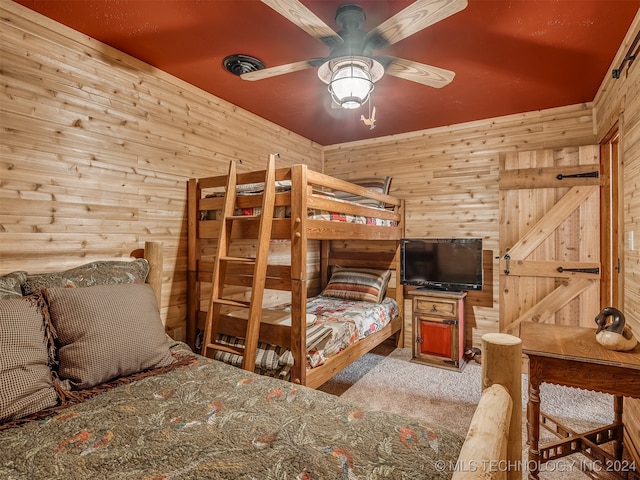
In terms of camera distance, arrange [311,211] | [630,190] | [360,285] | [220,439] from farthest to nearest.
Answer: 1. [360,285]
2. [311,211]
3. [630,190]
4. [220,439]

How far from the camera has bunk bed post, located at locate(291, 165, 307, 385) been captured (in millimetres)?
2119

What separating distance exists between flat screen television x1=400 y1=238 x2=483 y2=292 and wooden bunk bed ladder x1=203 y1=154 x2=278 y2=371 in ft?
7.07

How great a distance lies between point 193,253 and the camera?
2725mm

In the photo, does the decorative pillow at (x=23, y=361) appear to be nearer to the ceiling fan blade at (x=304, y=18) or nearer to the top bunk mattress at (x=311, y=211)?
the top bunk mattress at (x=311, y=211)

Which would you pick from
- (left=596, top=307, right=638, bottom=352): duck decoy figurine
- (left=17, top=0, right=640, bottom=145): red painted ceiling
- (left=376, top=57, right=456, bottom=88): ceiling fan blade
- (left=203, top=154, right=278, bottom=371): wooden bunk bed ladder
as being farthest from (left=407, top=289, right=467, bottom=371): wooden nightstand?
(left=376, top=57, right=456, bottom=88): ceiling fan blade

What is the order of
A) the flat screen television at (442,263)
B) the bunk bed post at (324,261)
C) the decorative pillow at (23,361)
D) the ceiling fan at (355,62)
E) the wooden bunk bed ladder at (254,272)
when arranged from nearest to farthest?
the decorative pillow at (23,361) → the ceiling fan at (355,62) → the wooden bunk bed ladder at (254,272) → the flat screen television at (442,263) → the bunk bed post at (324,261)

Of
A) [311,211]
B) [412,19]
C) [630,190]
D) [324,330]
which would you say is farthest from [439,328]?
[412,19]

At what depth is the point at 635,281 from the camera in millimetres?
1936

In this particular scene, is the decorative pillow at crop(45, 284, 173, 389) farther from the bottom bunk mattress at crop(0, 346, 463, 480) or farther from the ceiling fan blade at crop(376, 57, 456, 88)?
the ceiling fan blade at crop(376, 57, 456, 88)

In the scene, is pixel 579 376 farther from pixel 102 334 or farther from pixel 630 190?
pixel 102 334

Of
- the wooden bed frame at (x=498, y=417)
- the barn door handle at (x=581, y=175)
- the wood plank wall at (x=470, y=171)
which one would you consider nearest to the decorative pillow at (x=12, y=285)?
the wooden bed frame at (x=498, y=417)

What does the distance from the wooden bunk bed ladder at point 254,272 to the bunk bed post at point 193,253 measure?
0.47 m

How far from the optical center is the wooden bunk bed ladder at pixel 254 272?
2.05 m

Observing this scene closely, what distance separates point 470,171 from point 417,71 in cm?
212
